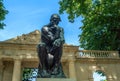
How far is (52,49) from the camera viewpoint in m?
6.83

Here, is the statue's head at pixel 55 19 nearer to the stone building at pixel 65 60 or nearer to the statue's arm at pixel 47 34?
the statue's arm at pixel 47 34

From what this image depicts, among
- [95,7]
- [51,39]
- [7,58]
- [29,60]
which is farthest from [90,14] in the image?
[51,39]

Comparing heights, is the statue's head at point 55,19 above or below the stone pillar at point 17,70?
above

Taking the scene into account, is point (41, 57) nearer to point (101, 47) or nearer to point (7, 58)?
point (7, 58)

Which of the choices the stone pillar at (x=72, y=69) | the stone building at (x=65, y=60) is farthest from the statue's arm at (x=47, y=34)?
the stone pillar at (x=72, y=69)

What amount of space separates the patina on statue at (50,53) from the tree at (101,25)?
50.6 ft

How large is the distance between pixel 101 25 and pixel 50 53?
1936 cm

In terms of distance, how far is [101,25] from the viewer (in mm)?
25406

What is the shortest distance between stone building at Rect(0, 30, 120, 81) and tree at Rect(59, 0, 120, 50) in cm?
215

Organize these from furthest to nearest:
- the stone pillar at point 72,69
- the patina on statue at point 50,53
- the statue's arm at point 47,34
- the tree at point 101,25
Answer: the tree at point 101,25 → the stone pillar at point 72,69 → the statue's arm at point 47,34 → the patina on statue at point 50,53

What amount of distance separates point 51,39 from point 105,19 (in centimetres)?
1901

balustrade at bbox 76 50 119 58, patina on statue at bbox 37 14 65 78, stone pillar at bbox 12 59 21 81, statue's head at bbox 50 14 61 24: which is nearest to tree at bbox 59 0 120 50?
balustrade at bbox 76 50 119 58

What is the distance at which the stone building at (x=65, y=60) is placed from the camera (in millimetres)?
21844

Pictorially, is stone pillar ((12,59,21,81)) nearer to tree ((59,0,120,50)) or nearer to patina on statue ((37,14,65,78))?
tree ((59,0,120,50))
